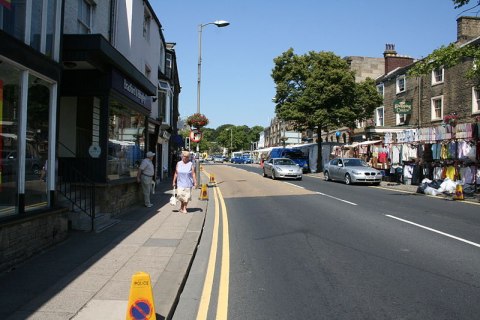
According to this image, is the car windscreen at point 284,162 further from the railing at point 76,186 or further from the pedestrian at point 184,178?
the railing at point 76,186

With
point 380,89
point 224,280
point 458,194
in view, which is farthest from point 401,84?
point 224,280

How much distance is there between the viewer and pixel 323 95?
35.8 m

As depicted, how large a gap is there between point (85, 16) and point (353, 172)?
55.0 feet

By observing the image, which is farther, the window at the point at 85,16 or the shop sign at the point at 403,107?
the shop sign at the point at 403,107

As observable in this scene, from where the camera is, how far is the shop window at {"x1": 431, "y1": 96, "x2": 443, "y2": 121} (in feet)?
97.2

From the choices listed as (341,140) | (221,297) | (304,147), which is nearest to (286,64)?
(304,147)

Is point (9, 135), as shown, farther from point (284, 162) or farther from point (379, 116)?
point (379, 116)

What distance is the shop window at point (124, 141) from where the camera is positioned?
36.8 ft

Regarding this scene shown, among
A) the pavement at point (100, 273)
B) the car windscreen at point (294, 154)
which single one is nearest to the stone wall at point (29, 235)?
the pavement at point (100, 273)

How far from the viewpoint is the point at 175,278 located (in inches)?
227

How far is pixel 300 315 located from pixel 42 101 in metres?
5.69

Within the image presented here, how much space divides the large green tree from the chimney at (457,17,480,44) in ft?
25.6

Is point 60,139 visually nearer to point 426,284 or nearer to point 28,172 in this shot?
point 28,172

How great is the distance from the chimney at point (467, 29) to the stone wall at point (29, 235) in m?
31.2
